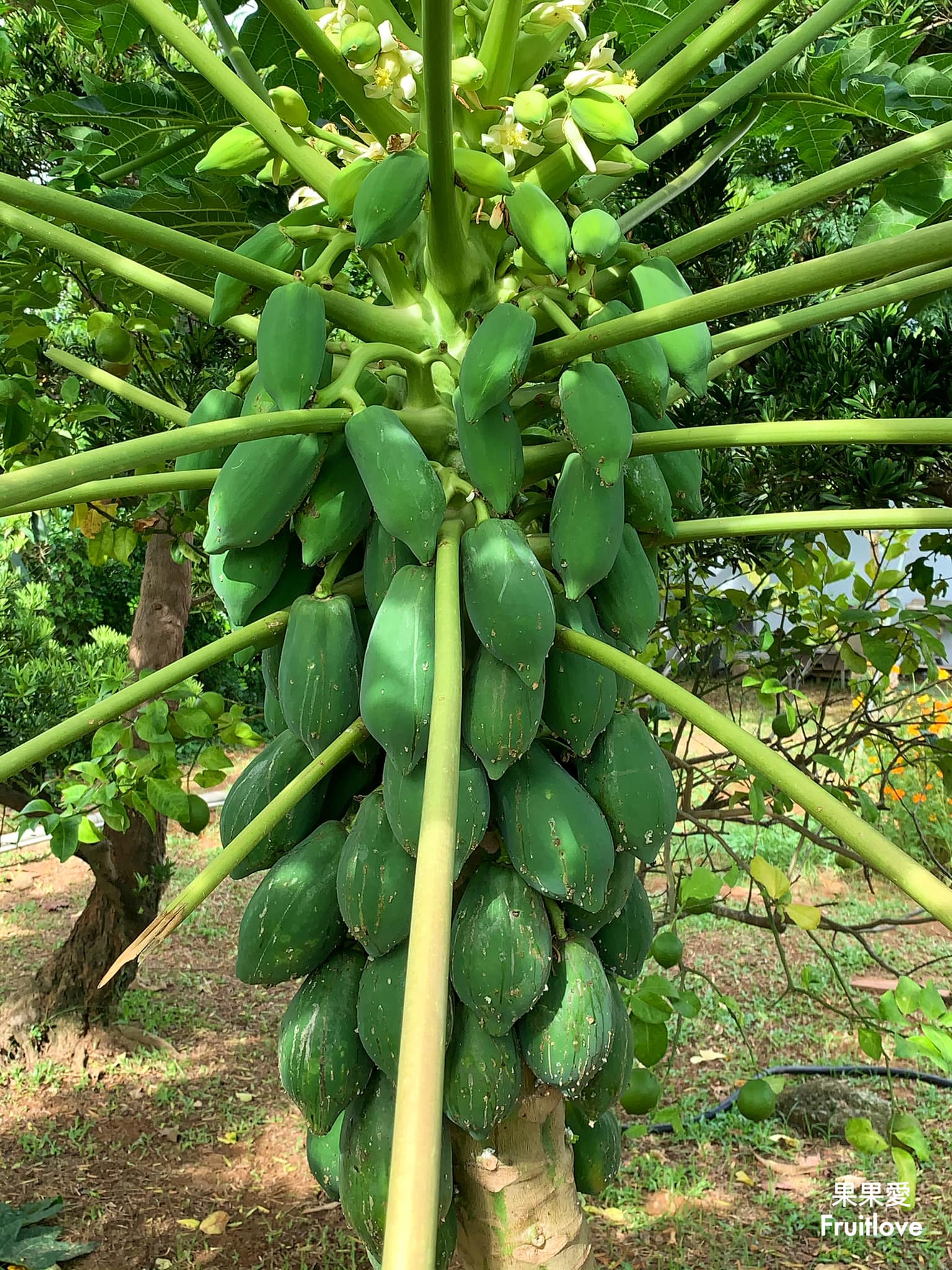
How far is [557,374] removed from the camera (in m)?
1.06

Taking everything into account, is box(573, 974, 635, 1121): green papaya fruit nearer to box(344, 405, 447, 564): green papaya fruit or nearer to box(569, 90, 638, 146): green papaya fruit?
box(344, 405, 447, 564): green papaya fruit

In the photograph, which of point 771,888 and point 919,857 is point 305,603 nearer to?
point 771,888

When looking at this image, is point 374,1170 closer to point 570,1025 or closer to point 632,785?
point 570,1025

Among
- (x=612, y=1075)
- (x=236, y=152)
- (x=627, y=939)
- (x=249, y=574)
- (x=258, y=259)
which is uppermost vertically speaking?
(x=236, y=152)

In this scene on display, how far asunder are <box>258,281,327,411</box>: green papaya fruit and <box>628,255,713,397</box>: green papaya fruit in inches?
12.1

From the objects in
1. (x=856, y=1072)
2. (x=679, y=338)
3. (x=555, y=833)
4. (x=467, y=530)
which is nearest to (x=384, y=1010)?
(x=555, y=833)

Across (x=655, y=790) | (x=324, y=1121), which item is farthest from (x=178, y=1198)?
(x=655, y=790)

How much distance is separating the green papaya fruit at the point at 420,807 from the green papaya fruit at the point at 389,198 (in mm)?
461

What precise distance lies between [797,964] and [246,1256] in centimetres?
249

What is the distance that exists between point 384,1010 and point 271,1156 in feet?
7.61

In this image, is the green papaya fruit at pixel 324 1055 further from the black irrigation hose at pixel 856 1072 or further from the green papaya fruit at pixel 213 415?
the black irrigation hose at pixel 856 1072

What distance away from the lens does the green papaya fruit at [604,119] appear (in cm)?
94

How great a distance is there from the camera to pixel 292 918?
99 centimetres

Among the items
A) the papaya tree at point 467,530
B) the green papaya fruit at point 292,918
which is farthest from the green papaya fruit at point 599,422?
the green papaya fruit at point 292,918
